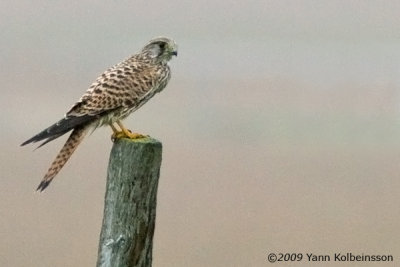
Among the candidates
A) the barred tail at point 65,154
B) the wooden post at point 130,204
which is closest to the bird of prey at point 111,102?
the barred tail at point 65,154

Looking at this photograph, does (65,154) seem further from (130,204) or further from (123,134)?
(130,204)

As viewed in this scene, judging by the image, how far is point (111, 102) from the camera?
8.22 ft

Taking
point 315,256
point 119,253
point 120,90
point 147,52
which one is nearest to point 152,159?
point 119,253

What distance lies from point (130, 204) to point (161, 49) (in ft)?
3.14

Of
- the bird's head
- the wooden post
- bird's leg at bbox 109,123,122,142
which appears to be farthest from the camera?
the bird's head

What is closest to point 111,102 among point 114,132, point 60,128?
point 114,132

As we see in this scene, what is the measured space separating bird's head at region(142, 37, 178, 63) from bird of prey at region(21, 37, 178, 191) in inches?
1.4

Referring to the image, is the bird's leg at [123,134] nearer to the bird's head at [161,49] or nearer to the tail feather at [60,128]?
the tail feather at [60,128]

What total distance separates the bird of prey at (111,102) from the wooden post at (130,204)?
0.72 ft

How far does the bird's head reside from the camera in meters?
2.87

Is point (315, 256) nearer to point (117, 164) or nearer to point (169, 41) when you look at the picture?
point (169, 41)

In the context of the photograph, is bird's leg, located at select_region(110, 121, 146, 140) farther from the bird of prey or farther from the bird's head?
the bird's head

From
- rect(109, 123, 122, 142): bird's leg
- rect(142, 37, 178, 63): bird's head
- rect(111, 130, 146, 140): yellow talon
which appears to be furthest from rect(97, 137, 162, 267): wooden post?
rect(142, 37, 178, 63): bird's head

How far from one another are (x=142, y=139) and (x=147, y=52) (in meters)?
0.72
